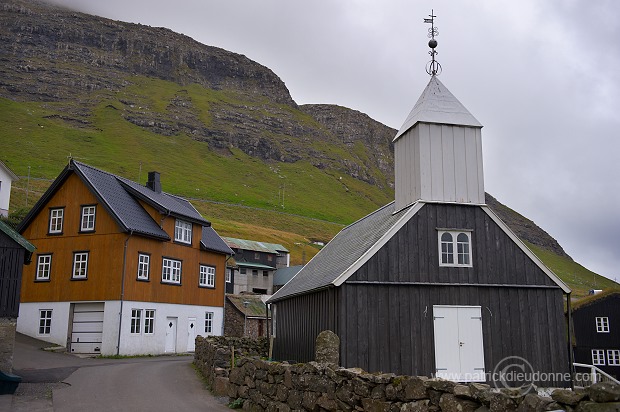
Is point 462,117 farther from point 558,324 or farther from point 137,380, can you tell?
point 137,380

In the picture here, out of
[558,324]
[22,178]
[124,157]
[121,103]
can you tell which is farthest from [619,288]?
[121,103]

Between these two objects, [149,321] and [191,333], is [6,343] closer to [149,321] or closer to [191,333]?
[149,321]

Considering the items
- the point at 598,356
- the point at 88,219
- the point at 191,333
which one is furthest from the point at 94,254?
the point at 598,356

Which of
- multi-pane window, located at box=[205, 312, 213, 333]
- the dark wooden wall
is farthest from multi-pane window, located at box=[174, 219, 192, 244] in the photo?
the dark wooden wall

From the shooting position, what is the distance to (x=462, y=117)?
73.8 feet

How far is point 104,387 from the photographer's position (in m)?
20.0

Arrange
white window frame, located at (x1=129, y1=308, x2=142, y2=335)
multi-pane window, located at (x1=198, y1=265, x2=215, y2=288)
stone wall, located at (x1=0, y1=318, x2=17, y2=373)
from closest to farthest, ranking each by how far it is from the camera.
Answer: stone wall, located at (x1=0, y1=318, x2=17, y2=373) < white window frame, located at (x1=129, y1=308, x2=142, y2=335) < multi-pane window, located at (x1=198, y1=265, x2=215, y2=288)

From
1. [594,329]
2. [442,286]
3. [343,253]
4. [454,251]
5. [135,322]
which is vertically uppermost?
[343,253]

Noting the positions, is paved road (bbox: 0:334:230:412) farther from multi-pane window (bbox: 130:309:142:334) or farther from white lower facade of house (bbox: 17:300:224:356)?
multi-pane window (bbox: 130:309:142:334)

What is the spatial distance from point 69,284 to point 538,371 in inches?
1056

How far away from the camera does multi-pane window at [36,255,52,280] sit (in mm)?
36381

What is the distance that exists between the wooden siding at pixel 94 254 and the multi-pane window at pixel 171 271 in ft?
→ 1.13

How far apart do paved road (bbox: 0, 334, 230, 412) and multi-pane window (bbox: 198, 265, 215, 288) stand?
44.2 feet

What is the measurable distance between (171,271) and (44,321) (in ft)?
26.4
